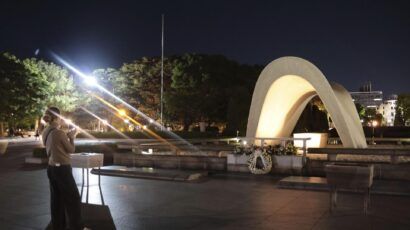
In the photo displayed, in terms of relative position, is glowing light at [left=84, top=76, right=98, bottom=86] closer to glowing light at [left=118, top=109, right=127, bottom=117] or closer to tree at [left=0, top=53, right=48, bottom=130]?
glowing light at [left=118, top=109, right=127, bottom=117]

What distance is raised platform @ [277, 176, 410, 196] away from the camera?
10.8 m

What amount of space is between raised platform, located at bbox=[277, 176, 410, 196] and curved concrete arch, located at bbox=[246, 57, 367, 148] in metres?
5.48

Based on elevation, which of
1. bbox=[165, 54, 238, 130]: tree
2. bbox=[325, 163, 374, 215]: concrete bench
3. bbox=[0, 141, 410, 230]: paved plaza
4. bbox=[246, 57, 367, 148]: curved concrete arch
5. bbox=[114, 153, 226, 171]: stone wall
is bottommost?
bbox=[0, 141, 410, 230]: paved plaza

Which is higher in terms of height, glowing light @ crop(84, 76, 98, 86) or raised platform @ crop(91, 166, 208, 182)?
glowing light @ crop(84, 76, 98, 86)

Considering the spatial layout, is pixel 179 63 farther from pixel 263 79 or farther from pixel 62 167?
pixel 62 167

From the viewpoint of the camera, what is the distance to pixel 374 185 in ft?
37.5

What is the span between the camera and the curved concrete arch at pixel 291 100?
17.4m

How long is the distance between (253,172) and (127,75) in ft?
143

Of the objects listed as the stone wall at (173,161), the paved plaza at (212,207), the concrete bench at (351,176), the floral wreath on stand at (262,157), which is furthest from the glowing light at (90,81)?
the concrete bench at (351,176)

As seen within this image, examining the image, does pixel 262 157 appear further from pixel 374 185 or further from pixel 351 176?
pixel 351 176

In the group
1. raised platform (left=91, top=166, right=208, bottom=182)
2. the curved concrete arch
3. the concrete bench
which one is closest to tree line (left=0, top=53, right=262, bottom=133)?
the curved concrete arch

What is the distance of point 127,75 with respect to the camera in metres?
56.4

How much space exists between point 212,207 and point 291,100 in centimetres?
1268

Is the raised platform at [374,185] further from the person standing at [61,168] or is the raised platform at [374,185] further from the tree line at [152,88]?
the tree line at [152,88]
